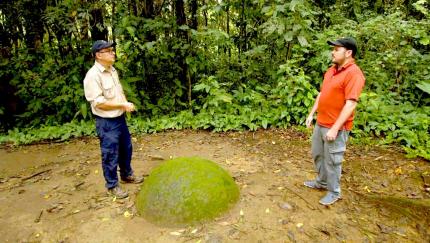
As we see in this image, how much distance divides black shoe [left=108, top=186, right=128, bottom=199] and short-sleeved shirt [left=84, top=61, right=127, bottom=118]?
1.03m

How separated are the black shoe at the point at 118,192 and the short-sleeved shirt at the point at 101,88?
1027 mm

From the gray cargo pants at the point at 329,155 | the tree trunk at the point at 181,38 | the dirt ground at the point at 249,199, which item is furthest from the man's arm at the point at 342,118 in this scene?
the tree trunk at the point at 181,38

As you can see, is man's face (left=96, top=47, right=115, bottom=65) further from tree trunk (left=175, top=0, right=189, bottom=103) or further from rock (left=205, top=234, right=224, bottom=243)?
Answer: tree trunk (left=175, top=0, right=189, bottom=103)

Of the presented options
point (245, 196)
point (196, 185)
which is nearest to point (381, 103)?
point (245, 196)

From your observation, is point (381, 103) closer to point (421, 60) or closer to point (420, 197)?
point (421, 60)

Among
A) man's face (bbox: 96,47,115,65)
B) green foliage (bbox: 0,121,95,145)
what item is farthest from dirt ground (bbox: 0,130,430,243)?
man's face (bbox: 96,47,115,65)

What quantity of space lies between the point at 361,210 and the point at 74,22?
6.57 m

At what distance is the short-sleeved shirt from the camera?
387 cm

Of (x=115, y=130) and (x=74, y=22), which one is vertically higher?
(x=74, y=22)

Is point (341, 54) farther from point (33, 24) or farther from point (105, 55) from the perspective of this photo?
point (33, 24)

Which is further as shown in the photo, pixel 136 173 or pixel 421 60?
pixel 421 60

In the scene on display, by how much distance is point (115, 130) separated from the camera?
13.6 ft

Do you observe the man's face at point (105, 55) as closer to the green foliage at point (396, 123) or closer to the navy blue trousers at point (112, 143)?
the navy blue trousers at point (112, 143)

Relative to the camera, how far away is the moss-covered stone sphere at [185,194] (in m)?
3.71
